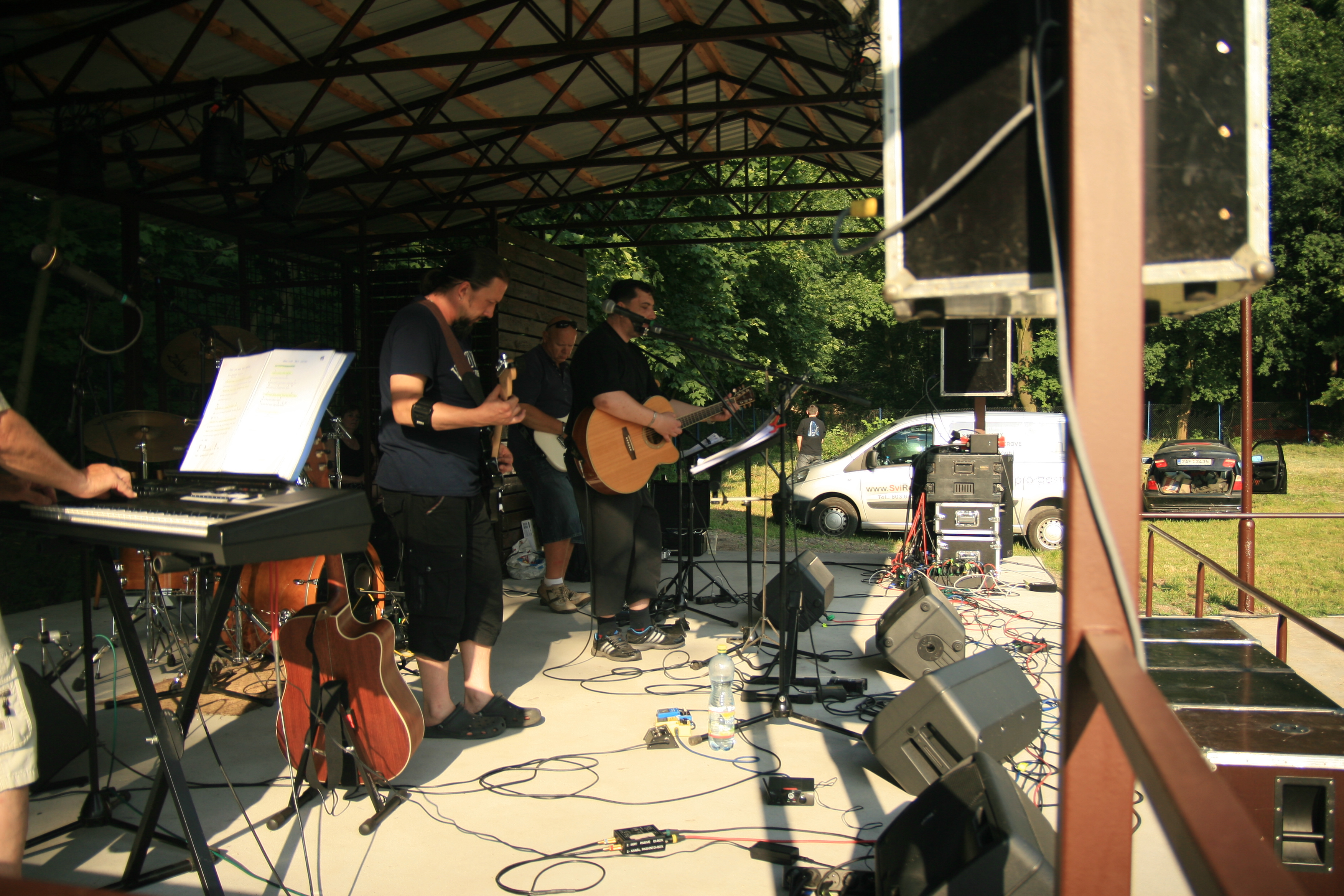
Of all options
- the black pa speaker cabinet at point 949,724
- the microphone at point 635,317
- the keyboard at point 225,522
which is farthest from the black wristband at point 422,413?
the black pa speaker cabinet at point 949,724

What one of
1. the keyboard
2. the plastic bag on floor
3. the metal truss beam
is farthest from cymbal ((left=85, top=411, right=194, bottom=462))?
the metal truss beam

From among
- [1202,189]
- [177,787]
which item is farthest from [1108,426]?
[177,787]

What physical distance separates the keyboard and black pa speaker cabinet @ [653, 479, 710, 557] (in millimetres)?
4419

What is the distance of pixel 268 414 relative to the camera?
2551 millimetres

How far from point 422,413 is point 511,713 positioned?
4.86 feet

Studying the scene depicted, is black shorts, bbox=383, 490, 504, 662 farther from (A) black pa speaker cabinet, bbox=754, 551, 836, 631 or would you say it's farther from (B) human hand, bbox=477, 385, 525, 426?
(A) black pa speaker cabinet, bbox=754, 551, 836, 631

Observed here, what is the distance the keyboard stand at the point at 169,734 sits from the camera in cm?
223

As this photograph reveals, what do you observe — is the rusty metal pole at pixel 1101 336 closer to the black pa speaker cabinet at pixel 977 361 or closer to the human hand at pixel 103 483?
the human hand at pixel 103 483

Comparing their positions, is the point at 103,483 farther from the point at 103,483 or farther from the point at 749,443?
the point at 749,443

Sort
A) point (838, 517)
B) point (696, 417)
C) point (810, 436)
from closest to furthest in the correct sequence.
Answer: point (810, 436)
point (696, 417)
point (838, 517)

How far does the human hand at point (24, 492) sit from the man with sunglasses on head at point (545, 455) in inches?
143

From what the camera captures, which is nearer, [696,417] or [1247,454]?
[696,417]

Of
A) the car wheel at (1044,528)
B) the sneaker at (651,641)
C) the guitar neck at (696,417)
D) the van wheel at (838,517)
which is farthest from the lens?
the van wheel at (838,517)

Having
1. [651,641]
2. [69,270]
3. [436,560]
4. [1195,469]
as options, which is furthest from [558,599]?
[1195,469]
